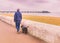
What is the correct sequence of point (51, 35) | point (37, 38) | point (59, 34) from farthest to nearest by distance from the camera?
1. point (37, 38)
2. point (51, 35)
3. point (59, 34)

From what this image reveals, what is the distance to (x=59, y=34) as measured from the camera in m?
9.43

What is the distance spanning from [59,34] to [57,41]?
0.33m

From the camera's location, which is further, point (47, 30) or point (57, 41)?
point (47, 30)

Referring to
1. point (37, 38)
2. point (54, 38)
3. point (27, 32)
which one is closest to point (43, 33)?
point (37, 38)

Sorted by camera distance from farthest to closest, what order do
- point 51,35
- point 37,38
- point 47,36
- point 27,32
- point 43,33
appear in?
point 27,32, point 37,38, point 43,33, point 47,36, point 51,35

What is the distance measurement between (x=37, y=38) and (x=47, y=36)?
6.59 ft

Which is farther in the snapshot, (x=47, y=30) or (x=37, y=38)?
(x=37, y=38)

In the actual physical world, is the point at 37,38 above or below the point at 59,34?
below

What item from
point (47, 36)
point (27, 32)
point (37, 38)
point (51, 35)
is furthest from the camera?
point (27, 32)

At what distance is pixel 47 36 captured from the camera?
36.4ft

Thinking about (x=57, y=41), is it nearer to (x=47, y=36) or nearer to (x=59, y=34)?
(x=59, y=34)

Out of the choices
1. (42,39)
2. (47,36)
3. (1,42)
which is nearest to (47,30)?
(47,36)

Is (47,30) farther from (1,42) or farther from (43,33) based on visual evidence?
(1,42)

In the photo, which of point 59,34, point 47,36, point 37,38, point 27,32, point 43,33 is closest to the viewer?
point 59,34
